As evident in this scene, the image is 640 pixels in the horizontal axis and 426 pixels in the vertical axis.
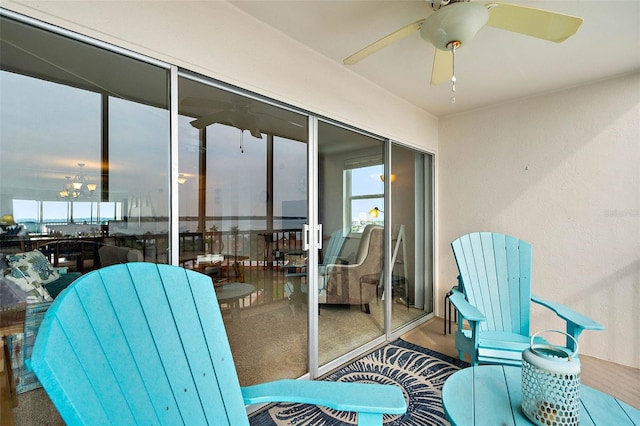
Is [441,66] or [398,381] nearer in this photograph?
[441,66]

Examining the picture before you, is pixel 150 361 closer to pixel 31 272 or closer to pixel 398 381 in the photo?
pixel 31 272

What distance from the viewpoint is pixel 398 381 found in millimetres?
2418

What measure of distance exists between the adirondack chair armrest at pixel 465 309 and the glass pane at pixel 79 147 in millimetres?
1920

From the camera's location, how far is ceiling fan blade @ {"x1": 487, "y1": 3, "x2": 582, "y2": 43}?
143 cm

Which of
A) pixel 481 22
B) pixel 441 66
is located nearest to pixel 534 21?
pixel 481 22

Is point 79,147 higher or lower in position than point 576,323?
higher

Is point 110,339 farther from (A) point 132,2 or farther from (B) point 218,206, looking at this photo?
(A) point 132,2

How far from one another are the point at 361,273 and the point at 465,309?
105cm

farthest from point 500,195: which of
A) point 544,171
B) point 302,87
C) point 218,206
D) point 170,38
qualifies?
point 170,38

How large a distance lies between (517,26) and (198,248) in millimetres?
2093

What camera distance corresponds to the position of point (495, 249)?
2758mm

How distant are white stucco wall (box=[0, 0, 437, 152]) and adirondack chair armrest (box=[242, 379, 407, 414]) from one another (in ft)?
5.28

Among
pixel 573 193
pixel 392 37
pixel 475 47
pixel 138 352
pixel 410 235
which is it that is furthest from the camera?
pixel 410 235

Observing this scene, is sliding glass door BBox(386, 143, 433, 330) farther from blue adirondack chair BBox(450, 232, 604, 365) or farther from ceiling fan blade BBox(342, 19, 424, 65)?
ceiling fan blade BBox(342, 19, 424, 65)
